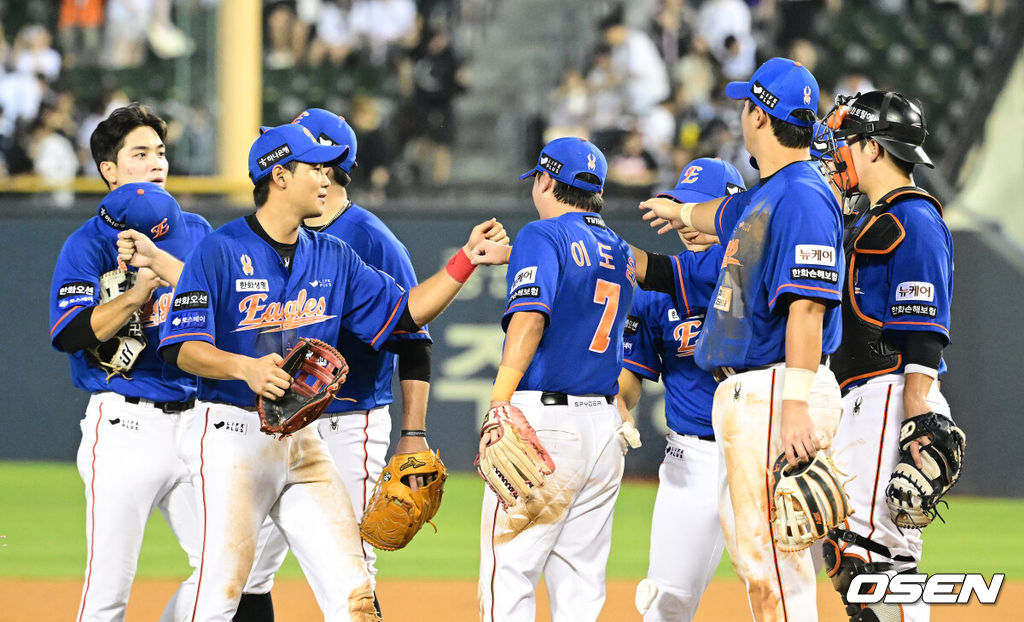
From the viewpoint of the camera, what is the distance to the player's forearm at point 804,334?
12.9 feet

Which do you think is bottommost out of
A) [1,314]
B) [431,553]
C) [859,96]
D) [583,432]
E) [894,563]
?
[431,553]

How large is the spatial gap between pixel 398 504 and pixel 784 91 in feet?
6.49

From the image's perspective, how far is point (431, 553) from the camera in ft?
27.1

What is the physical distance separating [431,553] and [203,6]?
6177mm

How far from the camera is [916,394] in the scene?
4.50m

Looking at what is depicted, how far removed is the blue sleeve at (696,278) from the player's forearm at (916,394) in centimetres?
86

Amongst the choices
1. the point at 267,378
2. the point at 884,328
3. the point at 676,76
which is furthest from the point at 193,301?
the point at 676,76

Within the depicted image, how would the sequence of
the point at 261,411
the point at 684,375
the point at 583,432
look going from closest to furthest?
the point at 261,411
the point at 583,432
the point at 684,375

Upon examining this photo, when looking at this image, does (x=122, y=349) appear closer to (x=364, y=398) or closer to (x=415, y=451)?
(x=364, y=398)

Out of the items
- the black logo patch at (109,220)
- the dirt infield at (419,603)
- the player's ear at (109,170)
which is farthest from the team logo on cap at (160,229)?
the dirt infield at (419,603)

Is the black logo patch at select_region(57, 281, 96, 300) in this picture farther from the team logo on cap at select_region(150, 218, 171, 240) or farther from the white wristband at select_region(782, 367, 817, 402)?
the white wristband at select_region(782, 367, 817, 402)

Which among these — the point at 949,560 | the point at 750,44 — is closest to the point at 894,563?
the point at 949,560

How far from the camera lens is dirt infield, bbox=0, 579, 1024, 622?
6316 millimetres

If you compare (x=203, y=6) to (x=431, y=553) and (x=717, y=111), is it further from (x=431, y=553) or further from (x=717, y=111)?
(x=431, y=553)
